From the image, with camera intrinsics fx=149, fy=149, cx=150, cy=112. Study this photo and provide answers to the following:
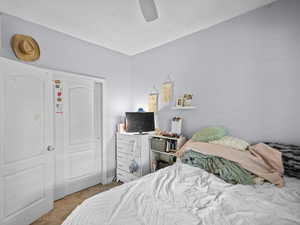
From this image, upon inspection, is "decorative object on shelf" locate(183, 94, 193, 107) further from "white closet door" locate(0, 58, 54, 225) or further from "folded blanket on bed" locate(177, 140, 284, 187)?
"white closet door" locate(0, 58, 54, 225)

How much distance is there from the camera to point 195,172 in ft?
5.58

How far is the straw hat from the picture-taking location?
197cm

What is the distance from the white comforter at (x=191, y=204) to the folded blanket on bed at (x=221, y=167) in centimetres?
10

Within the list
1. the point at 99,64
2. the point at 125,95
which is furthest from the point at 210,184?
the point at 99,64

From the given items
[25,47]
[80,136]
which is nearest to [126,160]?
[80,136]

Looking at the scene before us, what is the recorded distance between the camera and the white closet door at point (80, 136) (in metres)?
2.54

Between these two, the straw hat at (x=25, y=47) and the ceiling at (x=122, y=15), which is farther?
the straw hat at (x=25, y=47)

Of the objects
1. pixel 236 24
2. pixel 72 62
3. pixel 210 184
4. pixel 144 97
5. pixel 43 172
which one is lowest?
pixel 43 172

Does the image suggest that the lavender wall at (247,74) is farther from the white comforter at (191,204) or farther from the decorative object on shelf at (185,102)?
the white comforter at (191,204)

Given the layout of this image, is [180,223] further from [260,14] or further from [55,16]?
[55,16]

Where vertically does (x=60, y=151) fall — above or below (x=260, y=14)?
below

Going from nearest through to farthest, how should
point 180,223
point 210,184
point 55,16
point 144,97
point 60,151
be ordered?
point 180,223 < point 210,184 < point 55,16 < point 60,151 < point 144,97

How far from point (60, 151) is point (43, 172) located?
1.32 ft

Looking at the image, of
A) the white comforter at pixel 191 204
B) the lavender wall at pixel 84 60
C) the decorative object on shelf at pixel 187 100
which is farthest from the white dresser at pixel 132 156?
the white comforter at pixel 191 204
